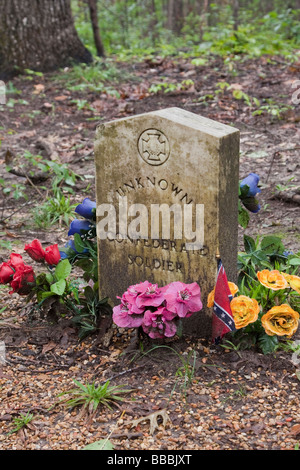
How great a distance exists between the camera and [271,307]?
2883 millimetres

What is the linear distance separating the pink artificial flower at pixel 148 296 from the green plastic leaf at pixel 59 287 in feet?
1.40

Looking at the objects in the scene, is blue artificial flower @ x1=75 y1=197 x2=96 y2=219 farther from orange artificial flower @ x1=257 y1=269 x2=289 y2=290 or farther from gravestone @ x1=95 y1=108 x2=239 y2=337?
orange artificial flower @ x1=257 y1=269 x2=289 y2=290

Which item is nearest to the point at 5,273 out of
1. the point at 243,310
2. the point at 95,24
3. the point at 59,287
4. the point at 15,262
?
the point at 15,262

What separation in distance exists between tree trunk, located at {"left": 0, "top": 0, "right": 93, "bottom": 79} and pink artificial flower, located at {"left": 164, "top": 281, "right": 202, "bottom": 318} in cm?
636

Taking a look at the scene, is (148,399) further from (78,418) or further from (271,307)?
(271,307)

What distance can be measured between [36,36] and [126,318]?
20.9 feet

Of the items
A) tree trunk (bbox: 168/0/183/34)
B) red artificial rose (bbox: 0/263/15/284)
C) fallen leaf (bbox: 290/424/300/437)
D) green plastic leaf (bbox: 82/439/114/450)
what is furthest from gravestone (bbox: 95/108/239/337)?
tree trunk (bbox: 168/0/183/34)

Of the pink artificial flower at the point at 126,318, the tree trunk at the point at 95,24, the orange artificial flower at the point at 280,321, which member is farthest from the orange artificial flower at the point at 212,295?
the tree trunk at the point at 95,24

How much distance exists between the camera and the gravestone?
8.82 feet

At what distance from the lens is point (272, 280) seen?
276cm

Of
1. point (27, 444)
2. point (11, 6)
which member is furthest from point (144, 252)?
point (11, 6)

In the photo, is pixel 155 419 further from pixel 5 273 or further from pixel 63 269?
pixel 5 273

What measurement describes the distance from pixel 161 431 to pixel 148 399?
0.72ft

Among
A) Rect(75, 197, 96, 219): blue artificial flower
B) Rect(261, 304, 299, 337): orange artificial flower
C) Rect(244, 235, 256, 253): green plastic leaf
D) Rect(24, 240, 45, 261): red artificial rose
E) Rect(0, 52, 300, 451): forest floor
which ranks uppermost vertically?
Rect(75, 197, 96, 219): blue artificial flower
